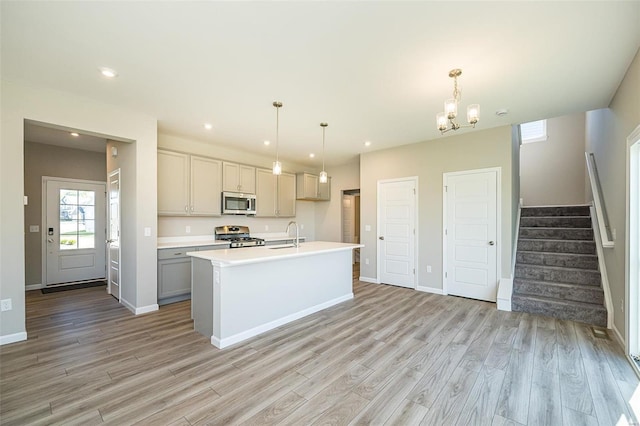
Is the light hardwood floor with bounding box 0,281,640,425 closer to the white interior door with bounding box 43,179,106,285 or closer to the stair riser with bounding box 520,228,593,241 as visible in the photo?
the stair riser with bounding box 520,228,593,241

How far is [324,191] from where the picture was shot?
730 cm

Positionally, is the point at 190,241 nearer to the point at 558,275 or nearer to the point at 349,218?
the point at 349,218

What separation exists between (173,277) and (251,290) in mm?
1904

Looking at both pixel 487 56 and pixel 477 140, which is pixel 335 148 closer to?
pixel 477 140

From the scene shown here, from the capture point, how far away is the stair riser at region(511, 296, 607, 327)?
3.49 m

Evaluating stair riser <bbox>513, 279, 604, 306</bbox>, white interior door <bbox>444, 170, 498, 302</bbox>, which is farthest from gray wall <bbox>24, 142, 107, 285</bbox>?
stair riser <bbox>513, 279, 604, 306</bbox>

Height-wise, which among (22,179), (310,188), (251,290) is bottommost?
(251,290)

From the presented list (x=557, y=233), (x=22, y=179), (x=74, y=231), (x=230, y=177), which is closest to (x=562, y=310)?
(x=557, y=233)

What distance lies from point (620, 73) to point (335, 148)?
3947 millimetres

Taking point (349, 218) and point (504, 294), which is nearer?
point (504, 294)

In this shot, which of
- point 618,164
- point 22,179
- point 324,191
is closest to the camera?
point 22,179

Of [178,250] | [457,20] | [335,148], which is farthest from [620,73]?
[178,250]

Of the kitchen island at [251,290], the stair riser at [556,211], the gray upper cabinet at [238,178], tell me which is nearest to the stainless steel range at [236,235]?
the gray upper cabinet at [238,178]

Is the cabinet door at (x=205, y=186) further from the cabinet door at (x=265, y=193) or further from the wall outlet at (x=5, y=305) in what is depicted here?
the wall outlet at (x=5, y=305)
